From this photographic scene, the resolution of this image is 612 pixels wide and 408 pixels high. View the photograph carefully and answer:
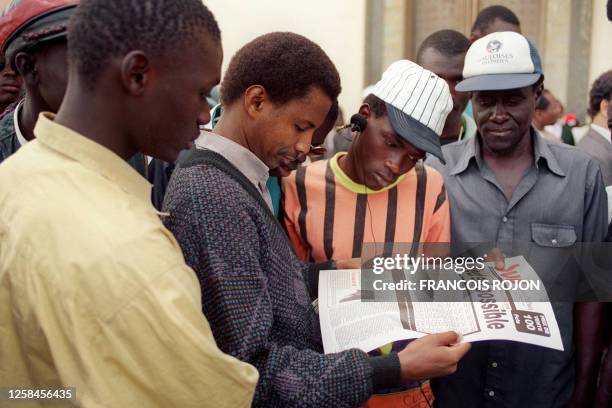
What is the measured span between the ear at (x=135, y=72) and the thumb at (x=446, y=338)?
0.92 metres

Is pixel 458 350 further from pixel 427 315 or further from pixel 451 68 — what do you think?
pixel 451 68

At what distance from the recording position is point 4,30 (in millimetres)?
1727

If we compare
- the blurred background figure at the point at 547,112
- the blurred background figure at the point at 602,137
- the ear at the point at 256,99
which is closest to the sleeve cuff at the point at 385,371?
the ear at the point at 256,99

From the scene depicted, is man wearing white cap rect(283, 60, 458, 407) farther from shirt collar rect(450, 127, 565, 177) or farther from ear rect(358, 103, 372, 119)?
shirt collar rect(450, 127, 565, 177)

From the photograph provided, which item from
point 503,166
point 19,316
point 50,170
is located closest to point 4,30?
point 50,170

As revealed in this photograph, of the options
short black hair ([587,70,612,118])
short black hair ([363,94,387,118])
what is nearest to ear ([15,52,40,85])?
short black hair ([363,94,387,118])

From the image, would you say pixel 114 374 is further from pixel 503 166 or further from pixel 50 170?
pixel 503 166

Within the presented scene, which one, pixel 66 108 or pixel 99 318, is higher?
pixel 66 108

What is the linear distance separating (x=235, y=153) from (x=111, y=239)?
66 cm

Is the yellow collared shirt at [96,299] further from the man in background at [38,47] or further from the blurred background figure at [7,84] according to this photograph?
the blurred background figure at [7,84]

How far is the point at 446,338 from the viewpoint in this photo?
62.5 inches

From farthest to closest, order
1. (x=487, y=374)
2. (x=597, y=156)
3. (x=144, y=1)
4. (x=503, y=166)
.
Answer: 1. (x=597, y=156)
2. (x=503, y=166)
3. (x=487, y=374)
4. (x=144, y=1)

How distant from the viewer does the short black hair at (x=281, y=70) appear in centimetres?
161

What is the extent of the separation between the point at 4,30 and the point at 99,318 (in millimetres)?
1144
